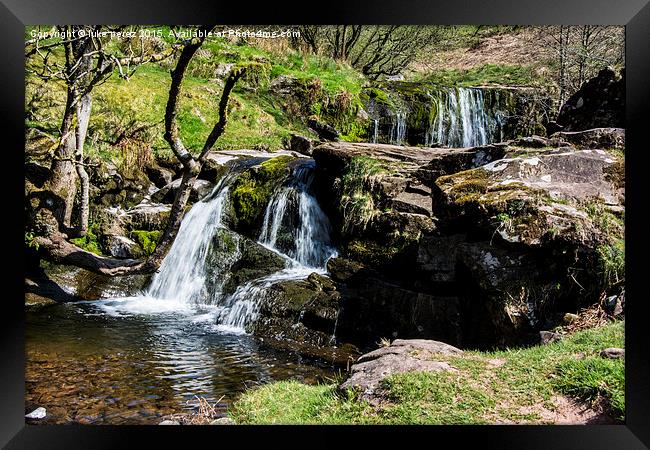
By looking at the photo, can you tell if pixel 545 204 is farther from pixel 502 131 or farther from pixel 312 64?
pixel 312 64

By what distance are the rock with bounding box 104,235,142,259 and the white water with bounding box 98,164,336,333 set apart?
0.73 metres

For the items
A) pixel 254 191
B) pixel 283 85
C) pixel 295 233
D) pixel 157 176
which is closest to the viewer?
pixel 295 233

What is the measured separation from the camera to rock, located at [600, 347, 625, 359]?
4.25 meters

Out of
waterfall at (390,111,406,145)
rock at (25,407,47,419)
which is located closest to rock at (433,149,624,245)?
rock at (25,407,47,419)

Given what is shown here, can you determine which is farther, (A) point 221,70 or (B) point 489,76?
(A) point 221,70

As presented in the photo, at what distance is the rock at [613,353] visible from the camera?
4254mm

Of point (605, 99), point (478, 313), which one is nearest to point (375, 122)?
point (605, 99)

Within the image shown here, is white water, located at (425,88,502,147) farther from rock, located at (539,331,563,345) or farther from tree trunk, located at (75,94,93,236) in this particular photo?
tree trunk, located at (75,94,93,236)

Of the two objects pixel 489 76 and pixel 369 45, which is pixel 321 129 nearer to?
pixel 369 45

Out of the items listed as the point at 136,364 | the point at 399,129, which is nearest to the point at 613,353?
the point at 136,364

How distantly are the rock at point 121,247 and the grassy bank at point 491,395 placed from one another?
20.0ft

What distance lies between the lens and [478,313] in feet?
21.4

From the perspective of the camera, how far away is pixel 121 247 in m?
9.70
